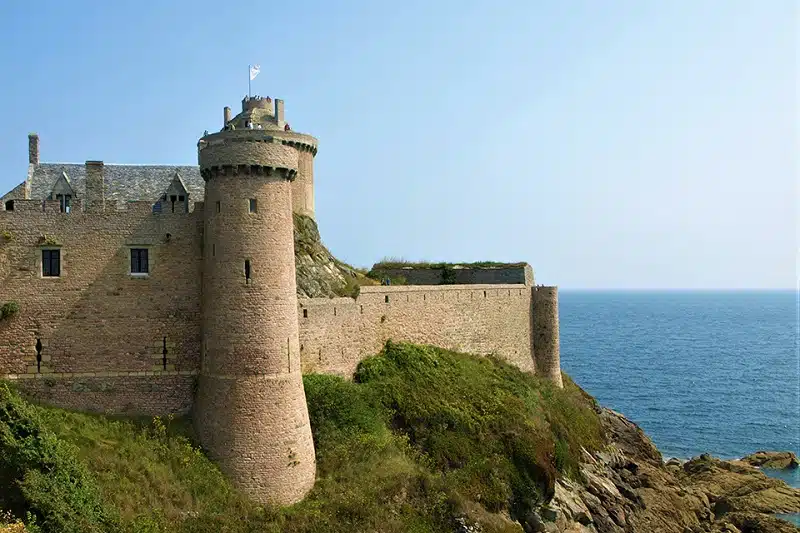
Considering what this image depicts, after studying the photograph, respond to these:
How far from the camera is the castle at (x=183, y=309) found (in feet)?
86.3

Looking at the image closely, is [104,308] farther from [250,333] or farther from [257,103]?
[257,103]

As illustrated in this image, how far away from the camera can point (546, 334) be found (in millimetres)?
46875

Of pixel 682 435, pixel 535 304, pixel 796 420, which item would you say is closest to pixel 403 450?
pixel 535 304

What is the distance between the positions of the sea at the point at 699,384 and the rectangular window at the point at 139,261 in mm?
36131

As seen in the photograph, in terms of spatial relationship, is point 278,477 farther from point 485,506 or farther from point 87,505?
point 485,506

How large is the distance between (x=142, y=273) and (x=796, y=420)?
59133 mm

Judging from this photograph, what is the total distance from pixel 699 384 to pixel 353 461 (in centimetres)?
6288

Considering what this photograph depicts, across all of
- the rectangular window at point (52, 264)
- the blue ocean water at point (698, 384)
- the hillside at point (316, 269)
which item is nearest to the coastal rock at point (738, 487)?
the blue ocean water at point (698, 384)

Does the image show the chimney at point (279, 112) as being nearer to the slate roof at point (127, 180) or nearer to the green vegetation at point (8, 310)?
the slate roof at point (127, 180)

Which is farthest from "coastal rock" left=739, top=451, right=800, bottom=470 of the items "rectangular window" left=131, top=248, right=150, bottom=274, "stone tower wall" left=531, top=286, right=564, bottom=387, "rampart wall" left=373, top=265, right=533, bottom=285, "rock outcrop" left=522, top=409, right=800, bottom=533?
"rectangular window" left=131, top=248, right=150, bottom=274

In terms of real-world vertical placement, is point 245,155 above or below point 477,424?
above

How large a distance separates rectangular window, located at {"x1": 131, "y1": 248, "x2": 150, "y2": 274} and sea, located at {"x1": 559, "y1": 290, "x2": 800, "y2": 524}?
36131mm

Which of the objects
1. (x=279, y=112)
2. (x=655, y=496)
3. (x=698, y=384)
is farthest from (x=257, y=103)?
(x=698, y=384)

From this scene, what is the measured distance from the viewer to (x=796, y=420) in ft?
214
